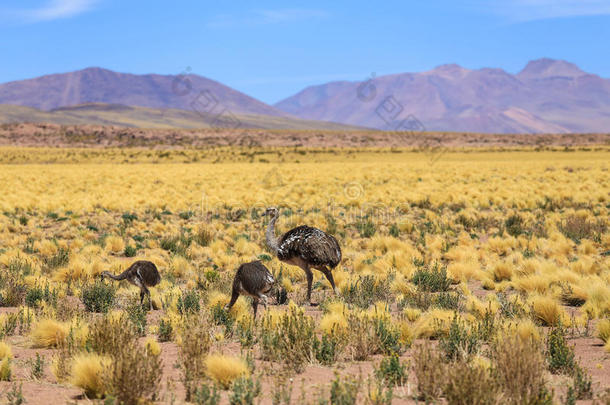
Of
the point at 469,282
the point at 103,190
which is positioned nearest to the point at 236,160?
the point at 103,190

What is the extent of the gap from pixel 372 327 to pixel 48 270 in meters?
7.09

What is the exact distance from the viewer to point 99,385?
15.0 ft

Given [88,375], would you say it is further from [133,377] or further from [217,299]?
[217,299]

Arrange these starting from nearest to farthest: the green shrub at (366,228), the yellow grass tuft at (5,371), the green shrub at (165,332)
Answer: the yellow grass tuft at (5,371) < the green shrub at (165,332) < the green shrub at (366,228)

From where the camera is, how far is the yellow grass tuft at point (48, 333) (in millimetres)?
6121

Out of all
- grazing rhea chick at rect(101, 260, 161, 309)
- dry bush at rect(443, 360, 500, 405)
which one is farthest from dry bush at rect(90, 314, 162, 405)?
grazing rhea chick at rect(101, 260, 161, 309)

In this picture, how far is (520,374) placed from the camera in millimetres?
4316

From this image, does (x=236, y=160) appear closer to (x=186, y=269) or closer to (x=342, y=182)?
(x=342, y=182)

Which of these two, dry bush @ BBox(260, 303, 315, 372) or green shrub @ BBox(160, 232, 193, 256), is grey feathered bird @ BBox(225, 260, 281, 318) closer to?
dry bush @ BBox(260, 303, 315, 372)

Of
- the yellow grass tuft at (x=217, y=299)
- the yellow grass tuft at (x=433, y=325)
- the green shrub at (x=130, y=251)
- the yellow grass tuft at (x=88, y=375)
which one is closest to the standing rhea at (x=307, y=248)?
the yellow grass tuft at (x=217, y=299)

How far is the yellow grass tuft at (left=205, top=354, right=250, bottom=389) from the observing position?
4.85 m

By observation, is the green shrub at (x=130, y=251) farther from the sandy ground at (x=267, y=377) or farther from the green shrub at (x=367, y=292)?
the sandy ground at (x=267, y=377)

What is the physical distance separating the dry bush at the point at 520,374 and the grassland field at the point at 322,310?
2 centimetres

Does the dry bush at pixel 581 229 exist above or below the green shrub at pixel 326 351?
above
